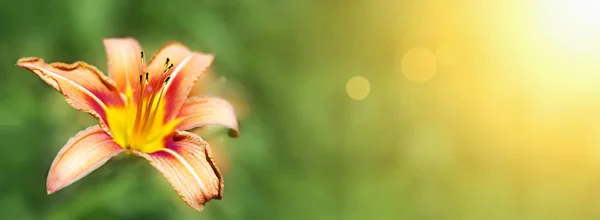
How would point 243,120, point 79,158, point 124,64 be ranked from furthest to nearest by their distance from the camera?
point 243,120
point 124,64
point 79,158

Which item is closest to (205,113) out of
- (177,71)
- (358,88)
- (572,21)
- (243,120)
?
(177,71)

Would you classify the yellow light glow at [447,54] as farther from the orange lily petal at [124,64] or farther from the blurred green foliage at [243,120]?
the orange lily petal at [124,64]

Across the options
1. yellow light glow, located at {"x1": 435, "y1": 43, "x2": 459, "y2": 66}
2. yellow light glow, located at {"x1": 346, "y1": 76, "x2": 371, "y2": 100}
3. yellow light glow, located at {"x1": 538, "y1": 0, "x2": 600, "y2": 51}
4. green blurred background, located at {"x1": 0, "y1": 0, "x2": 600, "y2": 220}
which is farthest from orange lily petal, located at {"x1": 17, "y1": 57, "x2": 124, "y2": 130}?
yellow light glow, located at {"x1": 538, "y1": 0, "x2": 600, "y2": 51}

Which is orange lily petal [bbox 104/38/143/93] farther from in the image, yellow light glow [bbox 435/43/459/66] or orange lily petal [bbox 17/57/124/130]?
yellow light glow [bbox 435/43/459/66]

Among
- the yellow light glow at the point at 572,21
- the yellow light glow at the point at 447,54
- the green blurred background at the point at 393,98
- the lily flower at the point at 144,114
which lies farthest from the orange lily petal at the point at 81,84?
the yellow light glow at the point at 572,21

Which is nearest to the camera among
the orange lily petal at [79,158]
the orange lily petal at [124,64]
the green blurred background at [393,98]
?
the orange lily petal at [79,158]

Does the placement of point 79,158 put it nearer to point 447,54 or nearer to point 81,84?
point 81,84
